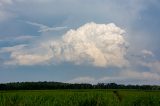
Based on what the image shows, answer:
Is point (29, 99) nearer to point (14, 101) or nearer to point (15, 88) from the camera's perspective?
point (14, 101)

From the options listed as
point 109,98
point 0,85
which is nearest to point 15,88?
point 0,85

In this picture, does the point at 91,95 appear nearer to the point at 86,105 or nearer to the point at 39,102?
the point at 86,105

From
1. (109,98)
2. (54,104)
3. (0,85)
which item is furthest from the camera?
(0,85)

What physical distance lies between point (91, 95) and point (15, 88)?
35.0m

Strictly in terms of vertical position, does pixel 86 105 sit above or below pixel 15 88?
below

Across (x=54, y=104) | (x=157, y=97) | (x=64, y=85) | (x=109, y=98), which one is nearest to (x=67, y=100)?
(x=54, y=104)

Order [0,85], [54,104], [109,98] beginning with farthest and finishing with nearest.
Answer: [0,85]
[109,98]
[54,104]

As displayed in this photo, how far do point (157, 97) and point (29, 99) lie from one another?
653 cm

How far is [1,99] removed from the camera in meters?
20.0

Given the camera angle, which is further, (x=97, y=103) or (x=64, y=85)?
(x=64, y=85)

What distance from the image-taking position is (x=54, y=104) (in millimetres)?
19938

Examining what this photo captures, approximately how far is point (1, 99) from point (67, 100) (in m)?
3.04

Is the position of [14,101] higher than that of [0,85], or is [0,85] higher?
[0,85]

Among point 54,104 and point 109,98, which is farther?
point 109,98
